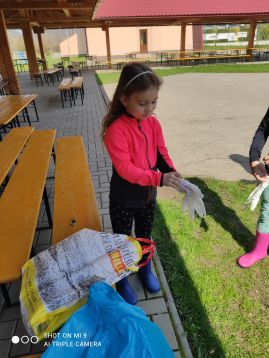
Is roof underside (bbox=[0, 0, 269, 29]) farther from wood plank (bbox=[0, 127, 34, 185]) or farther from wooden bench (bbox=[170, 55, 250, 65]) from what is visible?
wood plank (bbox=[0, 127, 34, 185])

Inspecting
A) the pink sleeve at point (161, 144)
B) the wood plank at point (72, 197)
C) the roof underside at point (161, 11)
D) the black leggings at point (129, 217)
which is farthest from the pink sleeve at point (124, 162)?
the roof underside at point (161, 11)

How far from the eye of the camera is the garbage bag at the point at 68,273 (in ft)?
4.77

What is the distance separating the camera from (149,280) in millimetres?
2434

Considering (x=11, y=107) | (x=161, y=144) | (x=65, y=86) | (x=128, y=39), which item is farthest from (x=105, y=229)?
(x=128, y=39)

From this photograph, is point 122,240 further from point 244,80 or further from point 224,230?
point 244,80

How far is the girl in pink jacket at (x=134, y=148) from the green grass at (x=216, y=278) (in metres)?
0.50

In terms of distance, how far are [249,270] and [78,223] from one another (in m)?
1.54

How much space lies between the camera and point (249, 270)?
263 cm

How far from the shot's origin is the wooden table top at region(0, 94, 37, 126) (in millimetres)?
5049

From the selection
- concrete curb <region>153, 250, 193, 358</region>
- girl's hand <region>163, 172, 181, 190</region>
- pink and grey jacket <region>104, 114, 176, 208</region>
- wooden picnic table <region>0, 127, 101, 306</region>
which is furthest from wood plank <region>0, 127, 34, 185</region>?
girl's hand <region>163, 172, 181, 190</region>

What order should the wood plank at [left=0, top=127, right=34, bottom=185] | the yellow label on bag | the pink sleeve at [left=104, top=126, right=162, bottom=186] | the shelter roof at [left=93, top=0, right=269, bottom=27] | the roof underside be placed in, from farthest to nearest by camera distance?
the shelter roof at [left=93, top=0, right=269, bottom=27], the roof underside, the wood plank at [left=0, top=127, right=34, bottom=185], the pink sleeve at [left=104, top=126, right=162, bottom=186], the yellow label on bag

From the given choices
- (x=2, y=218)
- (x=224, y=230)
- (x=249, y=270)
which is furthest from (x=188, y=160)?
(x=2, y=218)

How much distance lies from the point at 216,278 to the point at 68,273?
1.46m

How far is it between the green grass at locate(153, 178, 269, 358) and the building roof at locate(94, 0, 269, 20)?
19289 millimetres
